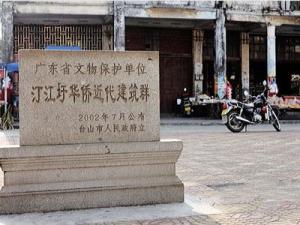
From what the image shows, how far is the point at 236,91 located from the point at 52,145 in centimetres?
2190

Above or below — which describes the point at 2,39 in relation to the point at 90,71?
above

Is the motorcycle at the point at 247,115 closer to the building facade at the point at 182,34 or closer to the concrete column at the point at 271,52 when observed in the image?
the building facade at the point at 182,34

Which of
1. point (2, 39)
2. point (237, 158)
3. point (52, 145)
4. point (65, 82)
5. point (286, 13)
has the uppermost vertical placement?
point (286, 13)

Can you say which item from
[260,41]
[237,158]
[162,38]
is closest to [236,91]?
[260,41]

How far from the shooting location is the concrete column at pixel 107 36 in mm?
23375

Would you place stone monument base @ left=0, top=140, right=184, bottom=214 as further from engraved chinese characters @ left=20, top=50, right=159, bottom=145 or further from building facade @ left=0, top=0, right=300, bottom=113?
building facade @ left=0, top=0, right=300, bottom=113

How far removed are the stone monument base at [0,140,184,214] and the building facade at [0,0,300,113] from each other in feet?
50.3

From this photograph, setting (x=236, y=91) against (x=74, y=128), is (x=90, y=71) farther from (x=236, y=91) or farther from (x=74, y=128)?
(x=236, y=91)

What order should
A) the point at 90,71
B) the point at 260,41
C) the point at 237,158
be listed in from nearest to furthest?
1. the point at 90,71
2. the point at 237,158
3. the point at 260,41

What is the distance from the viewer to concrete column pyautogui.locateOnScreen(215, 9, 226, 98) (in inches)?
870

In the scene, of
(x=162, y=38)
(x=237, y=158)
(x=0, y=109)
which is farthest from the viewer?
(x=162, y=38)

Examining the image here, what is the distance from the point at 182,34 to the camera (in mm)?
25312

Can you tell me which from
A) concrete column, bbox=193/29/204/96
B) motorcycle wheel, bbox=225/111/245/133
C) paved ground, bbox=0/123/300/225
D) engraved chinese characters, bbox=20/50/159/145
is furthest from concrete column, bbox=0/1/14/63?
engraved chinese characters, bbox=20/50/159/145

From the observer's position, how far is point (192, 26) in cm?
2470
